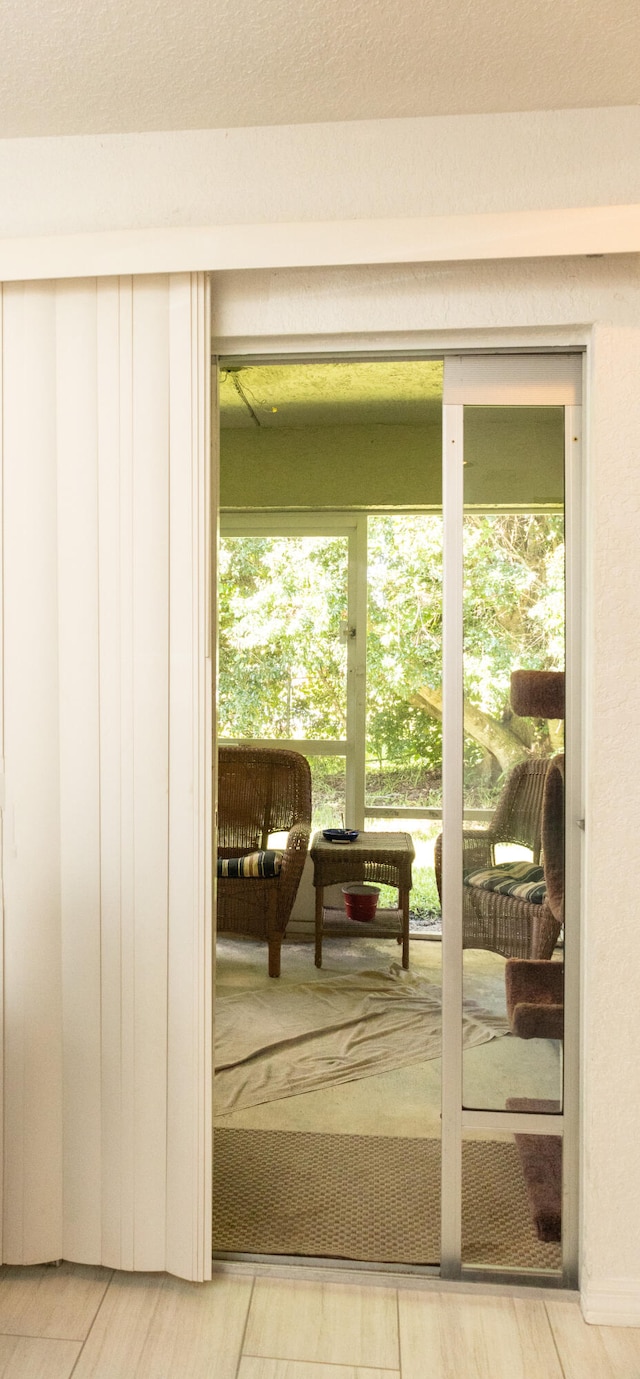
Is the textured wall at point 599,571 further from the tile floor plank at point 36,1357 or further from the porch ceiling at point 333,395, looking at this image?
the porch ceiling at point 333,395

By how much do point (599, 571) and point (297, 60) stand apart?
1.16 metres

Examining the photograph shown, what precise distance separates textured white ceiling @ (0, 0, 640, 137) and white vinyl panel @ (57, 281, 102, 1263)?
38 centimetres

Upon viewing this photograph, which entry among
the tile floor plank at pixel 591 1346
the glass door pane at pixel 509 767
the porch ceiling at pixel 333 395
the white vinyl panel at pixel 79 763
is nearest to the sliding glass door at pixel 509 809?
the glass door pane at pixel 509 767

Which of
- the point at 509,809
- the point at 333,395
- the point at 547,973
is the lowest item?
Result: the point at 547,973

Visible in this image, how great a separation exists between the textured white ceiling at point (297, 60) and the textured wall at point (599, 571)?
0.32 meters

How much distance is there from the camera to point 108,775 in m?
2.08

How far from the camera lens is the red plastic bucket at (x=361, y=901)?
477 centimetres

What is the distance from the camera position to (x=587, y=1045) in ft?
6.68

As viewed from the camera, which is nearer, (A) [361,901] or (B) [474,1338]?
(B) [474,1338]

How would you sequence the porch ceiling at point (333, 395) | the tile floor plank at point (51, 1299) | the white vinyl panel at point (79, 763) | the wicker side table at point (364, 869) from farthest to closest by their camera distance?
the wicker side table at point (364, 869)
the porch ceiling at point (333, 395)
the white vinyl panel at point (79, 763)
the tile floor plank at point (51, 1299)

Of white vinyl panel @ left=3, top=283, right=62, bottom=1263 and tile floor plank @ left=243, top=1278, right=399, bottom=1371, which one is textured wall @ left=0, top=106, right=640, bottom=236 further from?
tile floor plank @ left=243, top=1278, right=399, bottom=1371

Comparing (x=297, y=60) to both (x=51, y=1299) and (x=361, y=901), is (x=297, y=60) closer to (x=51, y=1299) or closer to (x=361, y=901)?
(x=51, y=1299)

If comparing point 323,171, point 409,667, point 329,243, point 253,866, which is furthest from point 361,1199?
point 409,667

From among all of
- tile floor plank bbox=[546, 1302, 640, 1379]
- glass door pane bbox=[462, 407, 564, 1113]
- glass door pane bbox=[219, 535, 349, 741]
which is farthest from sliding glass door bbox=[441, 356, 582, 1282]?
glass door pane bbox=[219, 535, 349, 741]
